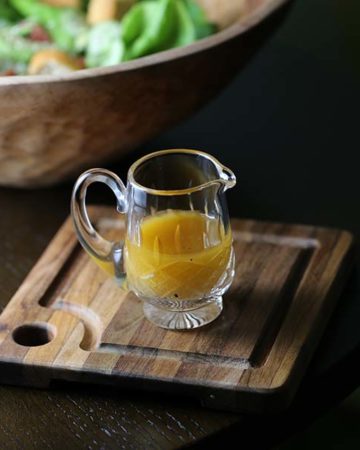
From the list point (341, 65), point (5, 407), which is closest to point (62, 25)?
point (341, 65)

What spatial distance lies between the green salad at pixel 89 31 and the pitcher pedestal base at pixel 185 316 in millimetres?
361

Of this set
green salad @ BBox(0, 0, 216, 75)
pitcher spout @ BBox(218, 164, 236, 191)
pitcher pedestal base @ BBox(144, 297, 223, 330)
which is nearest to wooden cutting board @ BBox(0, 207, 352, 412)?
pitcher pedestal base @ BBox(144, 297, 223, 330)

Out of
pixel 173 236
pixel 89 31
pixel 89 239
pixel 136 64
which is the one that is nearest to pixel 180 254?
pixel 173 236

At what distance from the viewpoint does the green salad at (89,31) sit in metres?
1.28

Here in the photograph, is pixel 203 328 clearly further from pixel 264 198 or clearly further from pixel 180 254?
pixel 264 198

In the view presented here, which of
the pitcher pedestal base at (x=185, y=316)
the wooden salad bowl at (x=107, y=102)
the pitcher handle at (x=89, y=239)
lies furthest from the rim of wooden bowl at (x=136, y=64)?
the pitcher pedestal base at (x=185, y=316)

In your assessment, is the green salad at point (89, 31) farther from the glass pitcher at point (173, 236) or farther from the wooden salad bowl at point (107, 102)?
the glass pitcher at point (173, 236)

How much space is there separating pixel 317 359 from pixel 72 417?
23 centimetres

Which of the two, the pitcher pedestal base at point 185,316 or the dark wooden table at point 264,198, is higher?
the pitcher pedestal base at point 185,316

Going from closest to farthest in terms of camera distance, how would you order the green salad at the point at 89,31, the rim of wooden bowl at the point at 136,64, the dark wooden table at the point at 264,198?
the dark wooden table at the point at 264,198, the rim of wooden bowl at the point at 136,64, the green salad at the point at 89,31

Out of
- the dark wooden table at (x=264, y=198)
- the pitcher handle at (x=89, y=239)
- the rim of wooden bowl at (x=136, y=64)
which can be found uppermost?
the rim of wooden bowl at (x=136, y=64)

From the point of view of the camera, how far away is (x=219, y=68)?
1185mm

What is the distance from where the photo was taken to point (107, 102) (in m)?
1.13

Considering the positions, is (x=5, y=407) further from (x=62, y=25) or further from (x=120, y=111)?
(x=62, y=25)
